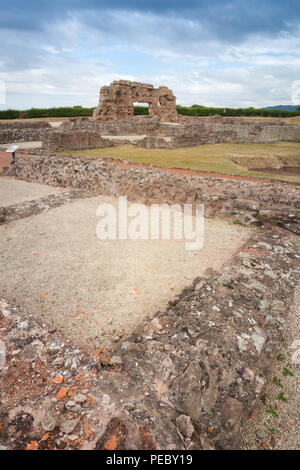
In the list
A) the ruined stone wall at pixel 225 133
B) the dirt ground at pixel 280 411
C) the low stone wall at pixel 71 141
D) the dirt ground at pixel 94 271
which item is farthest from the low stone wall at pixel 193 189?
the ruined stone wall at pixel 225 133

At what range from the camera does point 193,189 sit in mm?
7992

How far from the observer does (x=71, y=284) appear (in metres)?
4.41

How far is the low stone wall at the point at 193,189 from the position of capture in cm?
695

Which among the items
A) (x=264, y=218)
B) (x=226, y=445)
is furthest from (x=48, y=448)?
(x=264, y=218)

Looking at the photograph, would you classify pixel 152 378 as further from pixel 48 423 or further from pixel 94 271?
pixel 94 271

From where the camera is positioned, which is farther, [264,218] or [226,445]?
[264,218]

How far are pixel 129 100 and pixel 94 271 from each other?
29282mm

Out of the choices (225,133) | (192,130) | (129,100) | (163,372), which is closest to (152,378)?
(163,372)

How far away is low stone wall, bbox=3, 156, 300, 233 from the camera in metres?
6.95

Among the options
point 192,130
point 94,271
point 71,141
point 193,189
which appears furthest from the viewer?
point 192,130

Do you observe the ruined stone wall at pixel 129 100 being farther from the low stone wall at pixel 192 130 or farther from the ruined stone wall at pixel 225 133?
the ruined stone wall at pixel 225 133

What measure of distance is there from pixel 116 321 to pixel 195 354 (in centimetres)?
127

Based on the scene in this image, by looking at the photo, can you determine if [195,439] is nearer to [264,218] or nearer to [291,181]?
[264,218]
